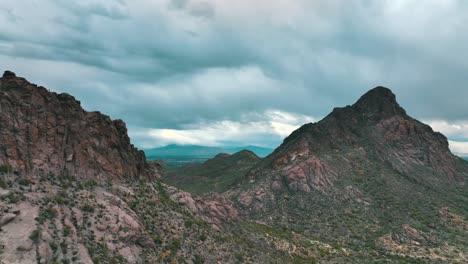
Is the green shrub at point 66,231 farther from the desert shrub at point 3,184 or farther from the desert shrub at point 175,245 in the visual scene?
the desert shrub at point 175,245

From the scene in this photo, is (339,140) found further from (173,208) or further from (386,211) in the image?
(173,208)

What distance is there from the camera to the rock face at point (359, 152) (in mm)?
120438

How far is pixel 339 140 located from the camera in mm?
141500

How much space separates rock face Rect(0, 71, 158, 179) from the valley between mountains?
0.18m

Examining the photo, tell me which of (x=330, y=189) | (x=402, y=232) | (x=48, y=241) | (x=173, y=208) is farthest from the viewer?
(x=330, y=189)

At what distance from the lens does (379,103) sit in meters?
158

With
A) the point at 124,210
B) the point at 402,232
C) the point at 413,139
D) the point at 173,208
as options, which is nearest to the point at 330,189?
the point at 402,232

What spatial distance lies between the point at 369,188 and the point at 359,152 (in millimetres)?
20658

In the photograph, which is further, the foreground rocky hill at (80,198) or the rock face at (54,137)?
the rock face at (54,137)

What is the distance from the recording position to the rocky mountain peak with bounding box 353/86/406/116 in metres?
156

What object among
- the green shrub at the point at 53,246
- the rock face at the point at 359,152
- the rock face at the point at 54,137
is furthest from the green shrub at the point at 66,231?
the rock face at the point at 359,152

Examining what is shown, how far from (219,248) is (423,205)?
79541 mm

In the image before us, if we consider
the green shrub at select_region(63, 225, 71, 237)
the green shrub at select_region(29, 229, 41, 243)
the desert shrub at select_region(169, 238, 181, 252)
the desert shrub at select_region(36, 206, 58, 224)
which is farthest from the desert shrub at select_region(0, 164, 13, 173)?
the desert shrub at select_region(169, 238, 181, 252)

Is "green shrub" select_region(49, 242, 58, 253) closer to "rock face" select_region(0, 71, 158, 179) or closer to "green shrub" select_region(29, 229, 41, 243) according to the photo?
"green shrub" select_region(29, 229, 41, 243)
